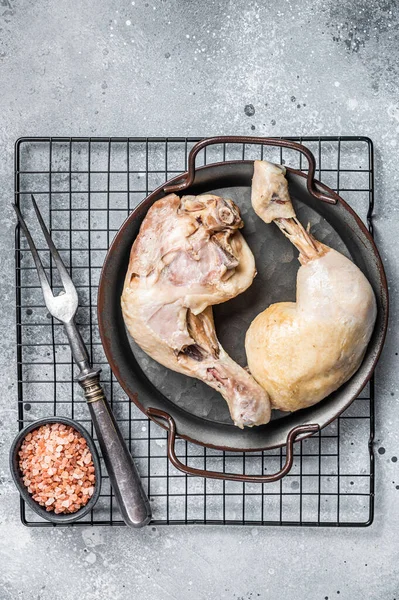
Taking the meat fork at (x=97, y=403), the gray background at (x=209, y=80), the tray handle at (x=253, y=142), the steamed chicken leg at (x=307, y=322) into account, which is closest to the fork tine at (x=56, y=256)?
the meat fork at (x=97, y=403)

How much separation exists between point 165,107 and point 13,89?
329 millimetres

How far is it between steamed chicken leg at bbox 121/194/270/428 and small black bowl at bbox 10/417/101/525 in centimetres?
24

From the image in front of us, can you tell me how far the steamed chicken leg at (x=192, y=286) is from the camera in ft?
4.15

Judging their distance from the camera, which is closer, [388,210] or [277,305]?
[277,305]

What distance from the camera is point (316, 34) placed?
149cm

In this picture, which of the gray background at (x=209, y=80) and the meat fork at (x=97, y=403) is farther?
the gray background at (x=209, y=80)

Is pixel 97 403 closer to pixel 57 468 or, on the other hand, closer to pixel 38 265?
pixel 57 468

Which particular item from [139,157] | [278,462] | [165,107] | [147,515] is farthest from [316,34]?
[147,515]

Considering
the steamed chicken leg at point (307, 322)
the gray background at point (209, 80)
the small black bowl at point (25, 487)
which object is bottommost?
the small black bowl at point (25, 487)

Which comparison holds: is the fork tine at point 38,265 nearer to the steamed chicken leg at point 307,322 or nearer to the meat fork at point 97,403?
the meat fork at point 97,403

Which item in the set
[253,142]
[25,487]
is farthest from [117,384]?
[253,142]

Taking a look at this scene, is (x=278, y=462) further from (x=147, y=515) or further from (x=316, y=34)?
(x=316, y=34)

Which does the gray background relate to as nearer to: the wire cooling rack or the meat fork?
the wire cooling rack

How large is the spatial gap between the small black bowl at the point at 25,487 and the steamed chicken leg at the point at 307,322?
1.21ft
